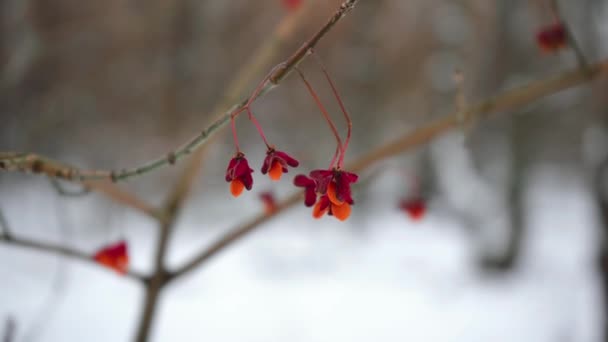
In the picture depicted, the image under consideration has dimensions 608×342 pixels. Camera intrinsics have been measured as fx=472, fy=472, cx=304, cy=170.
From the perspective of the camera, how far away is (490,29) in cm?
355

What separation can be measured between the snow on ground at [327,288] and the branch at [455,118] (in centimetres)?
117

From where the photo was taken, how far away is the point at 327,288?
3488 mm

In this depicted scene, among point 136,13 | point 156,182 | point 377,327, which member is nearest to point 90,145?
point 156,182

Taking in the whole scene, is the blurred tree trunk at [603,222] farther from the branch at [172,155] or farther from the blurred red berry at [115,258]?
the branch at [172,155]

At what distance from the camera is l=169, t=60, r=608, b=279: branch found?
1028mm

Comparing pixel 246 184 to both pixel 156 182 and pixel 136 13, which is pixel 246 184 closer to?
pixel 136 13

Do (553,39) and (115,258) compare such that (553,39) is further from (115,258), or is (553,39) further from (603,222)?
(603,222)

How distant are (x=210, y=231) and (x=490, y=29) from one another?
2903 millimetres

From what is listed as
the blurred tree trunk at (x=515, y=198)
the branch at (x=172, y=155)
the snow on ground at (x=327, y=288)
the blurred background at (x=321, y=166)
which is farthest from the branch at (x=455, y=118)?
the blurred tree trunk at (x=515, y=198)

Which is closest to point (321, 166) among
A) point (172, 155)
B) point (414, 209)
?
point (414, 209)

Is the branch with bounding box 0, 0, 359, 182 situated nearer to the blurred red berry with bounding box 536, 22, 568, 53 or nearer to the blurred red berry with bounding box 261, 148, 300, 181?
the blurred red berry with bounding box 261, 148, 300, 181

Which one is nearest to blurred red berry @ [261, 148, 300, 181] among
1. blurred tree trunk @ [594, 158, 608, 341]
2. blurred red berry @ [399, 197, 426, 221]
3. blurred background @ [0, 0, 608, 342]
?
blurred red berry @ [399, 197, 426, 221]

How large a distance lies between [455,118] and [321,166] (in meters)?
3.19

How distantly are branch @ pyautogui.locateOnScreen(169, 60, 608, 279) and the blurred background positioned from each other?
0.93 meters
